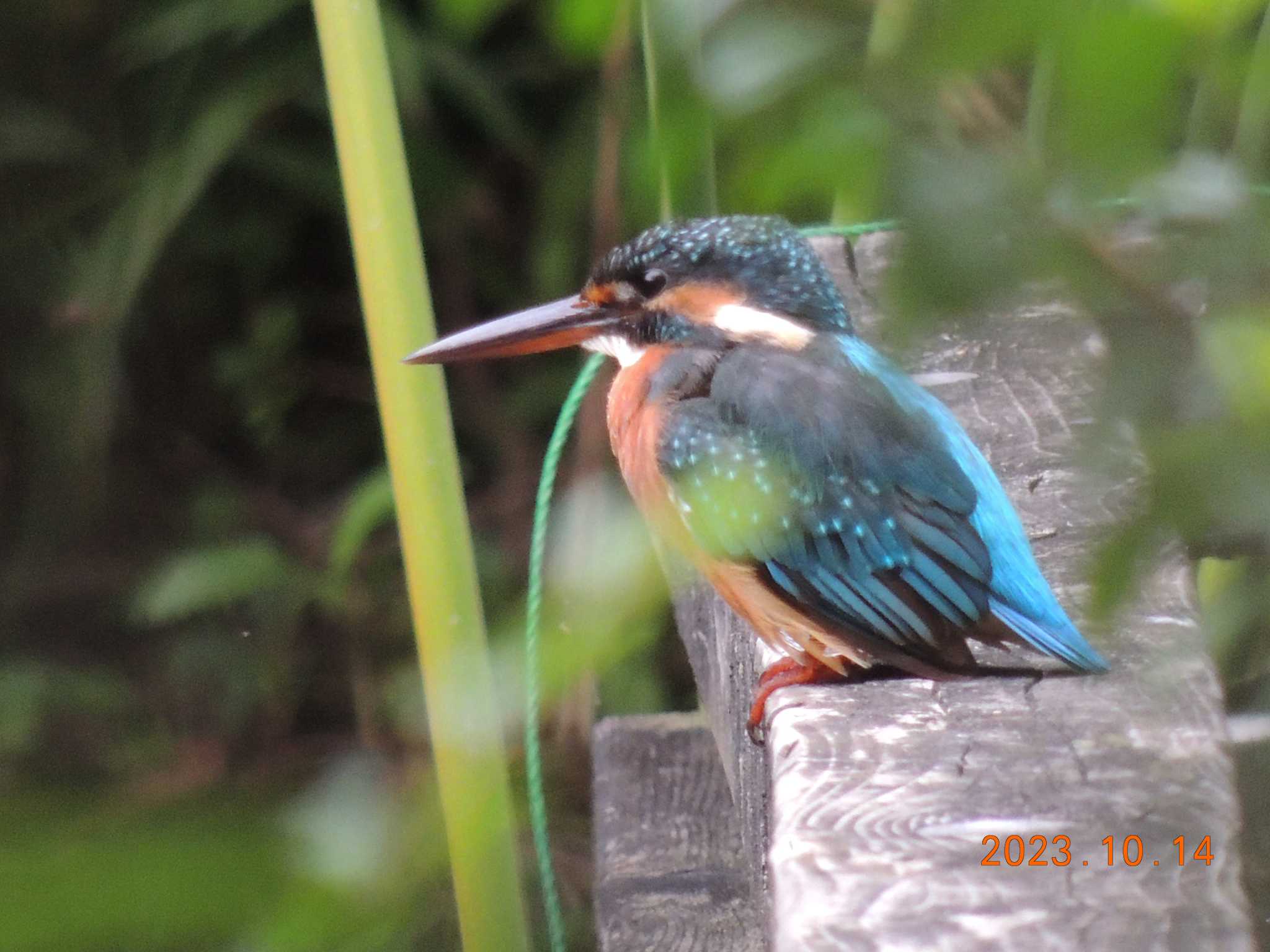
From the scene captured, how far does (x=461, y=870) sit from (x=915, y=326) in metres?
1.22

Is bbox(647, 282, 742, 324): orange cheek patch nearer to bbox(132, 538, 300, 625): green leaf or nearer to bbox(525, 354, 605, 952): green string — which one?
bbox(525, 354, 605, 952): green string

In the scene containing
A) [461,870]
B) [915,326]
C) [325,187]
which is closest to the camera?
[915,326]

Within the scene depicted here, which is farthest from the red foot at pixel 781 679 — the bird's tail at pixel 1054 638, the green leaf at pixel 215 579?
the green leaf at pixel 215 579

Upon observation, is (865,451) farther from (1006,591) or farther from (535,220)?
(535,220)

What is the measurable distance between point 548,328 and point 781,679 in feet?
1.77

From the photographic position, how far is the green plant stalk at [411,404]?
1.46 meters

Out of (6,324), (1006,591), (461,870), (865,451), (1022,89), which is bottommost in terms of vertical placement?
(461,870)

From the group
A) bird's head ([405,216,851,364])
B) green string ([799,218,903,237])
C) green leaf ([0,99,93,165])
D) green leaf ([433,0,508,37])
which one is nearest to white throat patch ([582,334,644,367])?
bird's head ([405,216,851,364])

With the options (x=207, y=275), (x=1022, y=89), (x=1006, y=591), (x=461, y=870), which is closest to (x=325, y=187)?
(x=207, y=275)

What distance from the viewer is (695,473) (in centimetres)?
136

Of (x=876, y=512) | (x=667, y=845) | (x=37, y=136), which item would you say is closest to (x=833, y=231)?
(x=876, y=512)

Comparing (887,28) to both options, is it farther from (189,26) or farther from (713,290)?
(189,26)

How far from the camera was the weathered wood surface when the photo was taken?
866 mm

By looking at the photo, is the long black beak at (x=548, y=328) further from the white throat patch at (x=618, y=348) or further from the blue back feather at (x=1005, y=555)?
the blue back feather at (x=1005, y=555)
